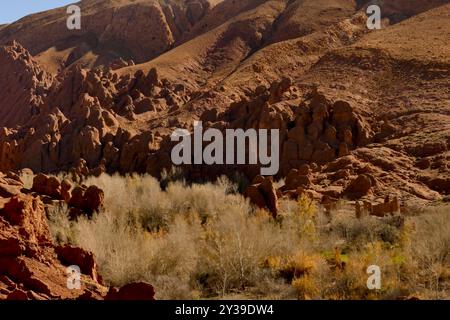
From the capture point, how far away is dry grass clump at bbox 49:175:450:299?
1377 cm

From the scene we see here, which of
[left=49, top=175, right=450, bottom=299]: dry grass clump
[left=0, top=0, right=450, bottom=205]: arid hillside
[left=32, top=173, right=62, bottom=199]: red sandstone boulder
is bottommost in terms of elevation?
[left=49, top=175, right=450, bottom=299]: dry grass clump

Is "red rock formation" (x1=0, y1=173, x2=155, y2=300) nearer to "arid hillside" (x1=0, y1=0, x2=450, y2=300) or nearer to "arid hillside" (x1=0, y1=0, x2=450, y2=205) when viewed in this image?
"arid hillside" (x1=0, y1=0, x2=450, y2=300)

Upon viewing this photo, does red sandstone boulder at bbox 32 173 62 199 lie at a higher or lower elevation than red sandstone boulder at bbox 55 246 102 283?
higher

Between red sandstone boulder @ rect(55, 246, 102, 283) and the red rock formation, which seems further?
red sandstone boulder @ rect(55, 246, 102, 283)

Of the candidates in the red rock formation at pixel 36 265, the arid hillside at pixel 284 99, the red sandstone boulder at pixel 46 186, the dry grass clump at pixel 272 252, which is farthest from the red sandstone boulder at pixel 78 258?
the arid hillside at pixel 284 99

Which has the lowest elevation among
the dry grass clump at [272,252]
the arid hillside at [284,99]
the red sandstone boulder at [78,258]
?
the dry grass clump at [272,252]

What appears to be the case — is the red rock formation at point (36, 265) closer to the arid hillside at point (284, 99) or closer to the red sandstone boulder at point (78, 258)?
the red sandstone boulder at point (78, 258)

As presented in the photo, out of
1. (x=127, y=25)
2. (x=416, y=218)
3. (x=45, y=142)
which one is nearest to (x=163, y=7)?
(x=127, y=25)

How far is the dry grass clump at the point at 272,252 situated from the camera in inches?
542

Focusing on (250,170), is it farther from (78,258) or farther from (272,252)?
(78,258)

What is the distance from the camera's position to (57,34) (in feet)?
316

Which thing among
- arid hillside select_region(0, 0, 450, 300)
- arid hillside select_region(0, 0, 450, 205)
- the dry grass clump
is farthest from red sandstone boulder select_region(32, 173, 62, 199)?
arid hillside select_region(0, 0, 450, 205)

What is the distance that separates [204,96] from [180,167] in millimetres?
15267

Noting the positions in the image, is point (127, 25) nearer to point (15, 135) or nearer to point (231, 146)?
point (15, 135)
